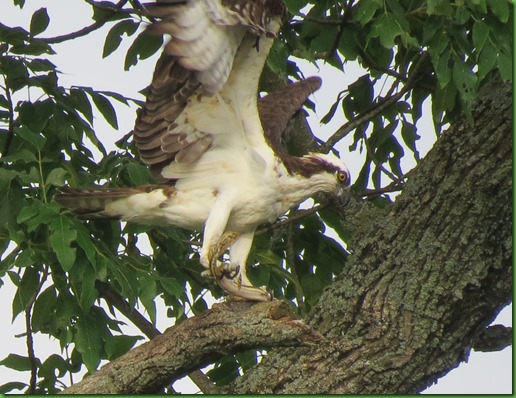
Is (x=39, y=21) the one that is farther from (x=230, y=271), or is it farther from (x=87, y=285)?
(x=230, y=271)

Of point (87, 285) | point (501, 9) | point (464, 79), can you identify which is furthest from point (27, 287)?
point (501, 9)

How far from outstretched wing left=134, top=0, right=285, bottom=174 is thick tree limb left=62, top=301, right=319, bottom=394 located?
3.20ft

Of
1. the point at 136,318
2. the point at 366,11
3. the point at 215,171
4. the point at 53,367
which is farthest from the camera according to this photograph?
the point at 136,318

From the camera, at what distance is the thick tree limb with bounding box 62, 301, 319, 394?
5508mm

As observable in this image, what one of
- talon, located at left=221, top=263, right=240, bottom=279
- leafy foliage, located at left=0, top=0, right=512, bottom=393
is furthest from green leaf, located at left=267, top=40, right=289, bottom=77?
talon, located at left=221, top=263, right=240, bottom=279

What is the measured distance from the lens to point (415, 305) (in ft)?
18.9

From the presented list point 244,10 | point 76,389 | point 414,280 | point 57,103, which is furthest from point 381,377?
point 57,103

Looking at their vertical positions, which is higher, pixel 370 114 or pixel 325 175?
pixel 370 114

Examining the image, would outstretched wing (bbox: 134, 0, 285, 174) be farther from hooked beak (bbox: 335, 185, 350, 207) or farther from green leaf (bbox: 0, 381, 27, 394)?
green leaf (bbox: 0, 381, 27, 394)

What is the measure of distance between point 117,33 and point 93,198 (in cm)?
104

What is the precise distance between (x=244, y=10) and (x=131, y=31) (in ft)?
4.72

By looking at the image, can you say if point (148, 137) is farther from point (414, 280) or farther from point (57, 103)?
point (414, 280)

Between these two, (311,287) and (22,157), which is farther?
(311,287)

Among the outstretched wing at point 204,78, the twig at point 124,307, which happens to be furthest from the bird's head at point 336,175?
the twig at point 124,307
